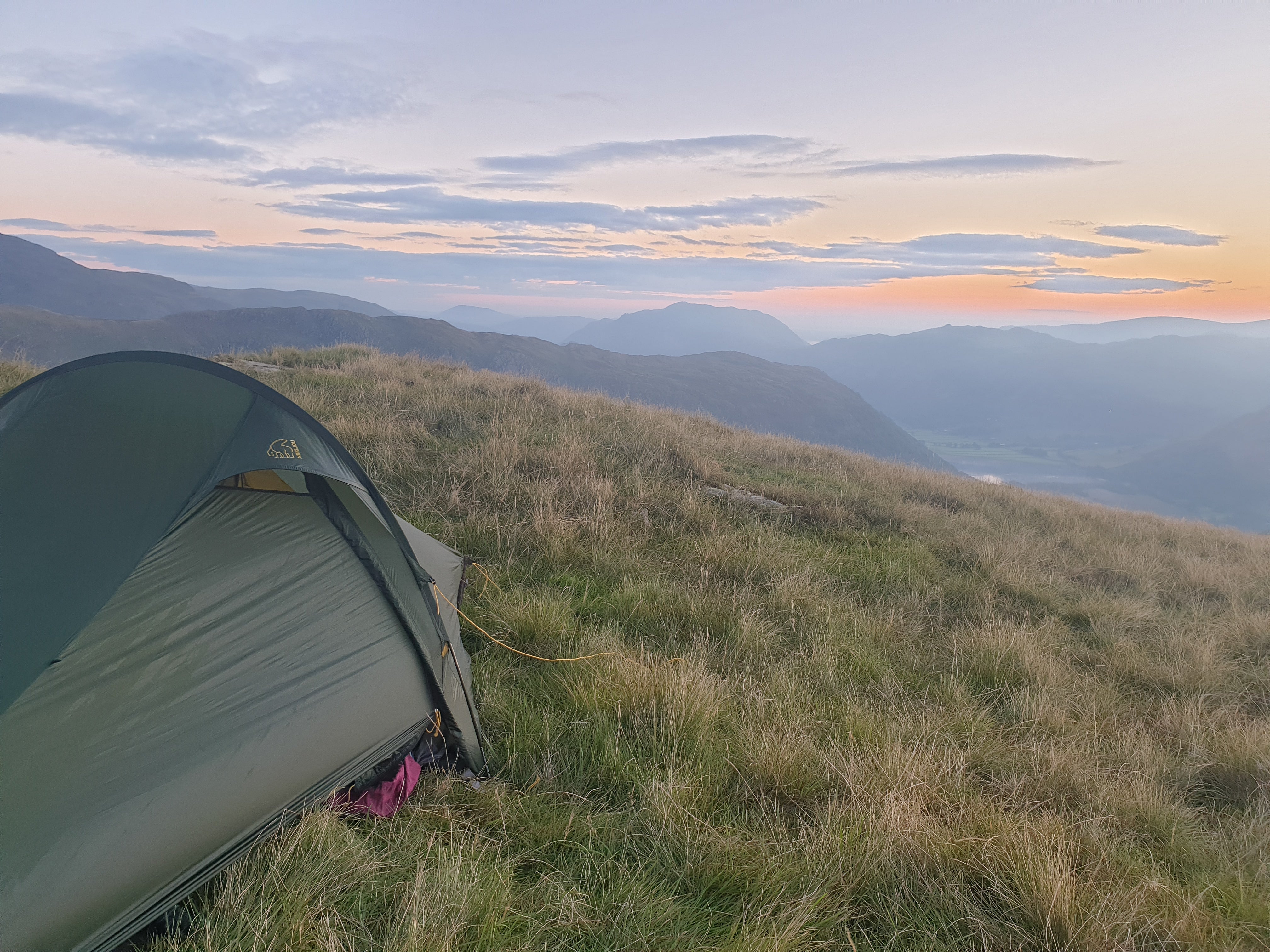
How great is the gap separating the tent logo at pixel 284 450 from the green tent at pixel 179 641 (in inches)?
0.4

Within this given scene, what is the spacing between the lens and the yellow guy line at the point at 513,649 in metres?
4.09

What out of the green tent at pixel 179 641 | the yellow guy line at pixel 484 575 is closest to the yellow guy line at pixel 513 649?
the green tent at pixel 179 641

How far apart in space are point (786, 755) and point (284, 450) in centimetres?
291

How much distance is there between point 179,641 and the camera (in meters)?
2.65

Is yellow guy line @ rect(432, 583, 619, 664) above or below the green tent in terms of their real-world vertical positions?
below

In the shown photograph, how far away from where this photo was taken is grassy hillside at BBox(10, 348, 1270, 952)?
238 cm

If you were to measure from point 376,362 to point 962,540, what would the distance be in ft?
38.2

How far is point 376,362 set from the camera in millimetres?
13664

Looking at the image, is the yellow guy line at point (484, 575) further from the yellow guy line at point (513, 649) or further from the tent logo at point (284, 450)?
the tent logo at point (284, 450)

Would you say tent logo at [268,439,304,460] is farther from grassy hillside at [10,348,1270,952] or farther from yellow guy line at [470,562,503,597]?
yellow guy line at [470,562,503,597]

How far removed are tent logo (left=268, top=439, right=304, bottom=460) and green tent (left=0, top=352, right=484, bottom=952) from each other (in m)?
0.01

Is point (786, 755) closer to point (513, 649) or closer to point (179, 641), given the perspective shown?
point (513, 649)

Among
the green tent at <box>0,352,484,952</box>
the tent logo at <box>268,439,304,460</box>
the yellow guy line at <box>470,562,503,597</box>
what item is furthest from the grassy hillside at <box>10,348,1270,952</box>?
the tent logo at <box>268,439,304,460</box>

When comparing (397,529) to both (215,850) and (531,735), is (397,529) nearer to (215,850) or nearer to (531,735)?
(531,735)
